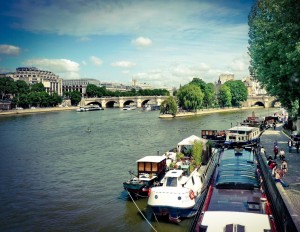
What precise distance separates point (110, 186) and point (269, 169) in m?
13.3

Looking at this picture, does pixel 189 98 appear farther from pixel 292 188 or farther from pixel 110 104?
pixel 110 104

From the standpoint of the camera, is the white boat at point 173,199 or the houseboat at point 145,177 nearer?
the white boat at point 173,199

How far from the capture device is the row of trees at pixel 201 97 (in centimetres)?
10562

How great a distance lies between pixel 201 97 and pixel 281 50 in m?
90.7

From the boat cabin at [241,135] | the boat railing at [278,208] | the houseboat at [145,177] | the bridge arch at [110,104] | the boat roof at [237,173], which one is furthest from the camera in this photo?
the bridge arch at [110,104]

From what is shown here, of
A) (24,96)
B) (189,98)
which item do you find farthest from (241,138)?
(24,96)

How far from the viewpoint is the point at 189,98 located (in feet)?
365

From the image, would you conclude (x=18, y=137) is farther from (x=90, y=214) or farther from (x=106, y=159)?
(x=90, y=214)

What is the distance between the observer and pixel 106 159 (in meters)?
40.8

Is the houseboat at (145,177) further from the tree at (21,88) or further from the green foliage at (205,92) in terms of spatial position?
the tree at (21,88)

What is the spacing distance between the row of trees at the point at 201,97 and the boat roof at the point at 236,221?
293 feet

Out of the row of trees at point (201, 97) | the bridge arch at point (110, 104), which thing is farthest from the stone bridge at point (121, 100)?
the row of trees at point (201, 97)

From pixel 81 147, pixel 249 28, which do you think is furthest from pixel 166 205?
pixel 81 147

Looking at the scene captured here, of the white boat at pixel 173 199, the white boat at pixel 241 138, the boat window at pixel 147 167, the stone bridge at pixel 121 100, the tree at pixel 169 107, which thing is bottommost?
the white boat at pixel 173 199
